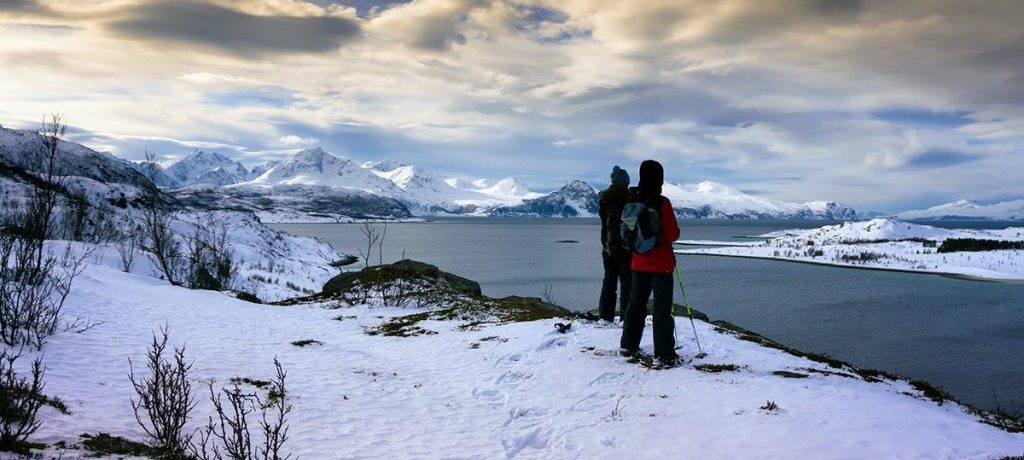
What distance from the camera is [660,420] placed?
7.39 meters

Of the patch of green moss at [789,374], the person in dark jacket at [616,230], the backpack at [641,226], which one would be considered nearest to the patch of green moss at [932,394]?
the patch of green moss at [789,374]

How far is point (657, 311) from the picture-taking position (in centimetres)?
980

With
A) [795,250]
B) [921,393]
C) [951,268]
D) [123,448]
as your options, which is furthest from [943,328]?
[795,250]

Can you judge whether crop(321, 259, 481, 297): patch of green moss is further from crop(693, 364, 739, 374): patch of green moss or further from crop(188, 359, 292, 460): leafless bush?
crop(693, 364, 739, 374): patch of green moss

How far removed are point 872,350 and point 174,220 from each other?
76.8 meters

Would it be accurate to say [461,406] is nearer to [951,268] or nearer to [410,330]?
[410,330]

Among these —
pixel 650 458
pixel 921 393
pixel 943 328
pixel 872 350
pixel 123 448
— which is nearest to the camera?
pixel 123 448

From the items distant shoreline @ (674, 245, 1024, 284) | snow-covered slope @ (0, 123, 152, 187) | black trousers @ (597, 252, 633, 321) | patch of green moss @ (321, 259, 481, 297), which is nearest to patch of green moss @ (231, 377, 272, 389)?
black trousers @ (597, 252, 633, 321)

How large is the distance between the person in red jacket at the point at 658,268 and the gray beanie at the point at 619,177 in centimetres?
263

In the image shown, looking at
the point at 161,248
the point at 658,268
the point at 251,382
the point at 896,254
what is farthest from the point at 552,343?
the point at 896,254

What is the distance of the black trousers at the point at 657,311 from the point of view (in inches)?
384

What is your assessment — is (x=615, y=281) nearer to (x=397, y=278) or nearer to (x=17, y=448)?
(x=17, y=448)

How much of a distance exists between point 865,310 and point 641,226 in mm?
37622

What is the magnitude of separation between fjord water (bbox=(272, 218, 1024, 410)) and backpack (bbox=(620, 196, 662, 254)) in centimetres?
333
